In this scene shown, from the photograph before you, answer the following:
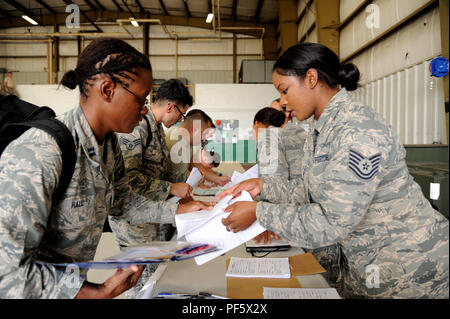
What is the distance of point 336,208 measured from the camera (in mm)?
1022

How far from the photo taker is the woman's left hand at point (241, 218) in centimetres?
115

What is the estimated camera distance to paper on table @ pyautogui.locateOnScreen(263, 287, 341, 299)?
1.06m

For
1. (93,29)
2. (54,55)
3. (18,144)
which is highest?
(93,29)

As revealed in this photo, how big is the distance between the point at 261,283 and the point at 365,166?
568 mm

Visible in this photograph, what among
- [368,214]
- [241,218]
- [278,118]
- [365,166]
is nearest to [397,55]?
[278,118]

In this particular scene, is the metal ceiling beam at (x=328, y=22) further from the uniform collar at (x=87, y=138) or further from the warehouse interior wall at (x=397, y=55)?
the uniform collar at (x=87, y=138)

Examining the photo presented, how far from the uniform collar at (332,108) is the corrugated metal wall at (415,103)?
2858mm

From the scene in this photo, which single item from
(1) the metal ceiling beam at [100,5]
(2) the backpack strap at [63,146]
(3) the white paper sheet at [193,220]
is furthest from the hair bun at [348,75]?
(1) the metal ceiling beam at [100,5]

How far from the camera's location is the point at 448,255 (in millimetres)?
1159

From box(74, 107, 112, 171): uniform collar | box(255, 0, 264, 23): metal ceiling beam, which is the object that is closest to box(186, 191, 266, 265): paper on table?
box(74, 107, 112, 171): uniform collar

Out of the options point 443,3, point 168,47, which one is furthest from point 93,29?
point 443,3

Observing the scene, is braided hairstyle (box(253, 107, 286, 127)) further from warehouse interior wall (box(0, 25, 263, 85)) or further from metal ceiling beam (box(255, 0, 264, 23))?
warehouse interior wall (box(0, 25, 263, 85))
